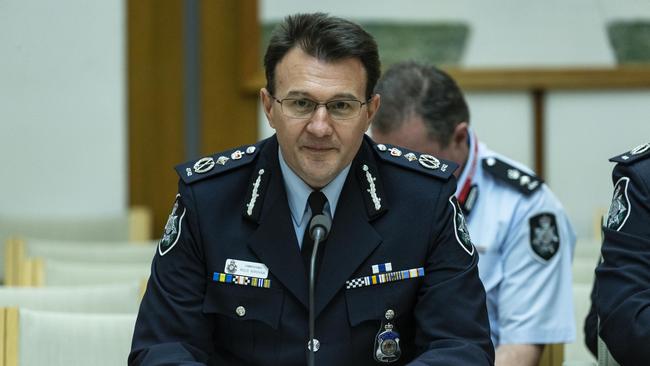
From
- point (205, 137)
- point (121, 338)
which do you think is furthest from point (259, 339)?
point (205, 137)

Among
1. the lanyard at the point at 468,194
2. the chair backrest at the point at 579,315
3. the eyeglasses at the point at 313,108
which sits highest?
the eyeglasses at the point at 313,108

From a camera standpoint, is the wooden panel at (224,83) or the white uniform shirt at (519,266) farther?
the wooden panel at (224,83)

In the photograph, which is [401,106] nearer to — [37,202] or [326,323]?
[326,323]

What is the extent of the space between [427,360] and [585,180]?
324cm

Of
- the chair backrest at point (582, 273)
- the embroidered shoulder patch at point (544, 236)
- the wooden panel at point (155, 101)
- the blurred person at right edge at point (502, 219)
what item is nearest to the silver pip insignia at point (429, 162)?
the blurred person at right edge at point (502, 219)

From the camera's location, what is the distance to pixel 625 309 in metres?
2.43

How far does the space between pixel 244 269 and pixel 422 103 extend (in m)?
1.02

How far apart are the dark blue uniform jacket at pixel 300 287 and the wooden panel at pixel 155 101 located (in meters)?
2.88

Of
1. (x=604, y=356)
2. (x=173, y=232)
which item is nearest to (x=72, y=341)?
(x=173, y=232)

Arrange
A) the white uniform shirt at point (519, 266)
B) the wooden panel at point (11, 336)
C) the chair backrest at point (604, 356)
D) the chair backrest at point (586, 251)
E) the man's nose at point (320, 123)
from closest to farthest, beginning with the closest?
the man's nose at point (320, 123)
the chair backrest at point (604, 356)
the wooden panel at point (11, 336)
the white uniform shirt at point (519, 266)
the chair backrest at point (586, 251)

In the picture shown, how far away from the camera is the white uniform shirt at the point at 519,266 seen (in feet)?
10.6

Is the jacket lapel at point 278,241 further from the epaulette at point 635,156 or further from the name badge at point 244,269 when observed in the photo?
the epaulette at point 635,156

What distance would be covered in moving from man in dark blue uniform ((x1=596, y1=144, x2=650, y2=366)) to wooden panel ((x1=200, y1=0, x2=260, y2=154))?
9.74 feet

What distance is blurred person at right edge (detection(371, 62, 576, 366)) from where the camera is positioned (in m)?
3.23
